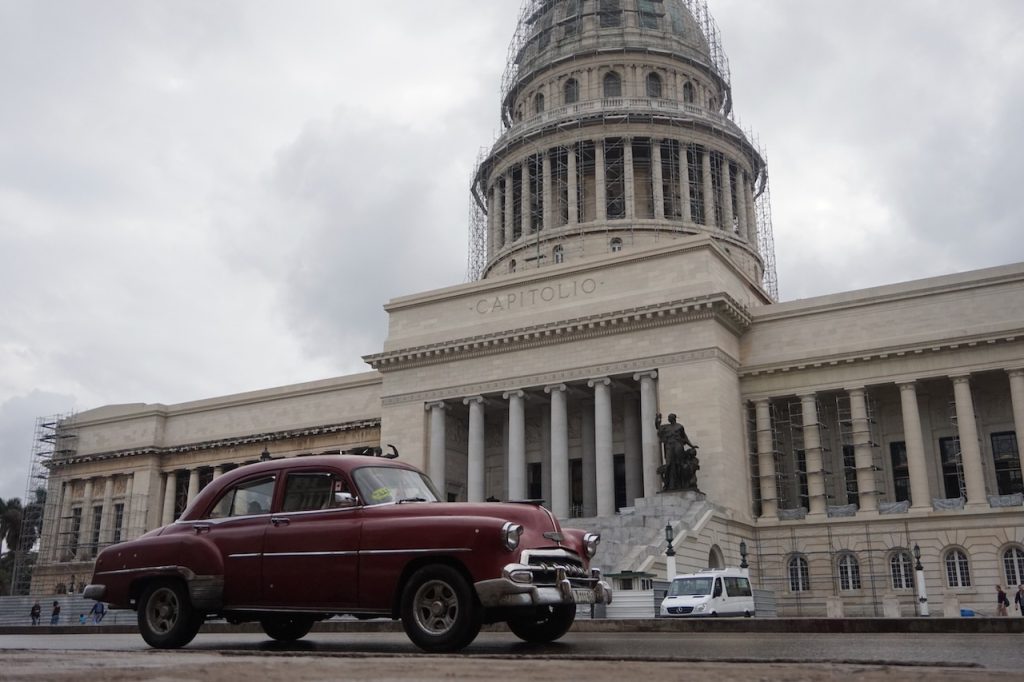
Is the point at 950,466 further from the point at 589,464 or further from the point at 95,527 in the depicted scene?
the point at 95,527

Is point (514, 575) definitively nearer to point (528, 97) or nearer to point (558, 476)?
point (558, 476)

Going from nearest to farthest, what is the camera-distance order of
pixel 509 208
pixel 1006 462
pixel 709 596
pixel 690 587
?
pixel 709 596, pixel 690 587, pixel 1006 462, pixel 509 208

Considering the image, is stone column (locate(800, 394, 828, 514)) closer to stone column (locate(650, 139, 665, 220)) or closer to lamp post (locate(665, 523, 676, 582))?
lamp post (locate(665, 523, 676, 582))

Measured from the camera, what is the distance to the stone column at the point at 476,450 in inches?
1827

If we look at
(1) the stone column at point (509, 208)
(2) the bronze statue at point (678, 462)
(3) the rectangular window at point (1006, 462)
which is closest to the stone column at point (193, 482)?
(1) the stone column at point (509, 208)

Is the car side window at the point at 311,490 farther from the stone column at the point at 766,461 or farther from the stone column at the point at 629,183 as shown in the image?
the stone column at the point at 629,183

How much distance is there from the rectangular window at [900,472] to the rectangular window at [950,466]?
1465 millimetres

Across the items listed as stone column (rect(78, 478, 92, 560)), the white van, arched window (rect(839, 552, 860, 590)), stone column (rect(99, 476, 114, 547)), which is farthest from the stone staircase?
stone column (rect(78, 478, 92, 560))

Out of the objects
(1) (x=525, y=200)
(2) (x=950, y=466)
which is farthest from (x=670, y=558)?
(1) (x=525, y=200)

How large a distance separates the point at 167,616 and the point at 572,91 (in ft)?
205

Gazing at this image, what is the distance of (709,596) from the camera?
26.9 metres

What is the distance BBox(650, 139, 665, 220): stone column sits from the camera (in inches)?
2454

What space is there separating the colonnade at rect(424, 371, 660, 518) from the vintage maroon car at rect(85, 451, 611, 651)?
31.5 metres

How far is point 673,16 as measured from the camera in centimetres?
7244
